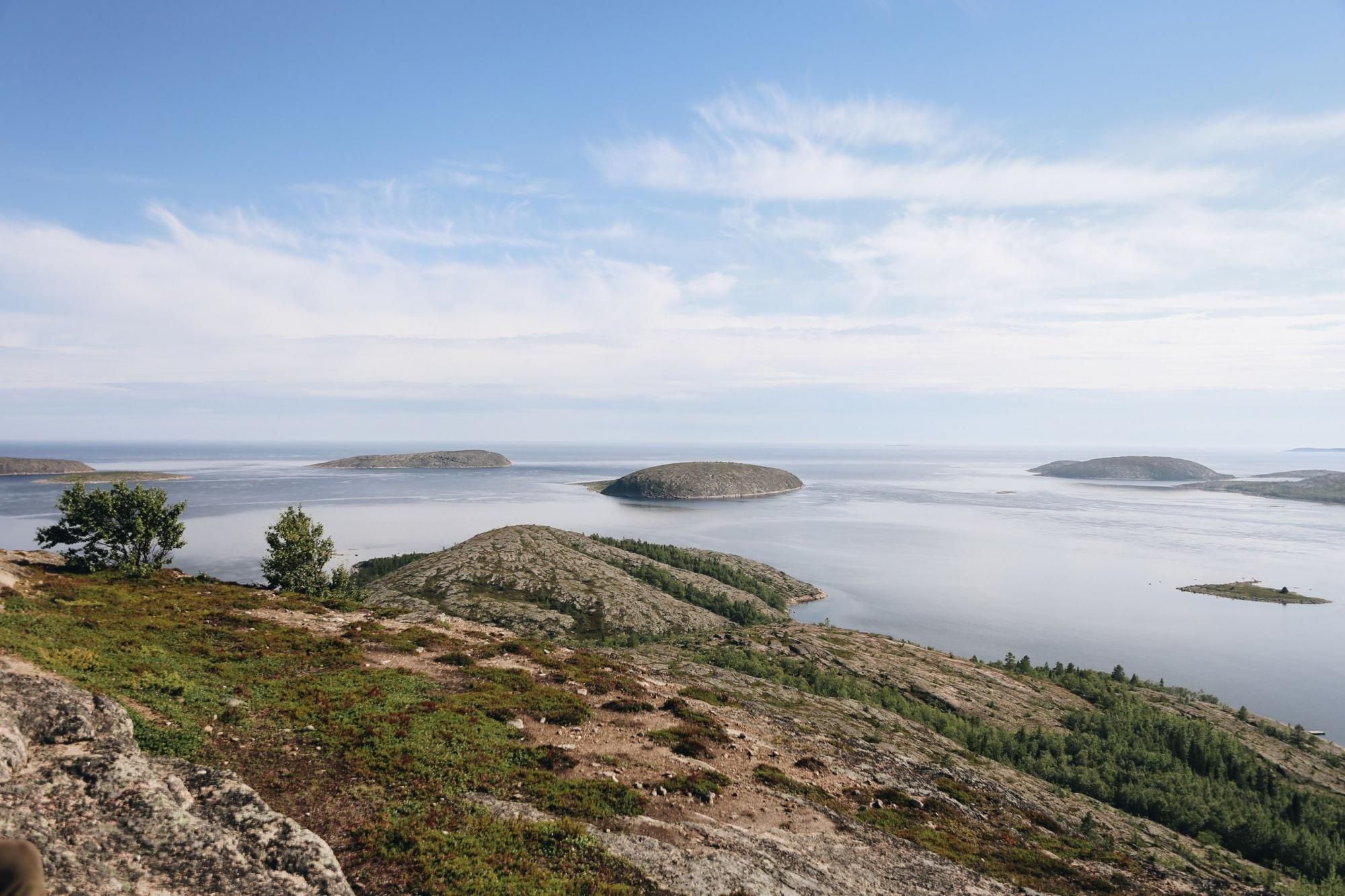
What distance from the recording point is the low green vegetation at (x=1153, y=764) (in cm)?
5053

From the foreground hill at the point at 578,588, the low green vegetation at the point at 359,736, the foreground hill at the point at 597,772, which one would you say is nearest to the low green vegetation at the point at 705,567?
the foreground hill at the point at 578,588

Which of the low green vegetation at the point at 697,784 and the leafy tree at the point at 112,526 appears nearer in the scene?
the low green vegetation at the point at 697,784

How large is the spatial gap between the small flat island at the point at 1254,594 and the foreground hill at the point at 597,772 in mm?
115023

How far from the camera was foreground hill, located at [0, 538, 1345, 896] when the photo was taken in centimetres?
1872

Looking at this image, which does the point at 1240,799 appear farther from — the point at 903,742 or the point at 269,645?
the point at 269,645

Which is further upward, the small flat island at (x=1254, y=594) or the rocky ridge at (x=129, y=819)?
the rocky ridge at (x=129, y=819)

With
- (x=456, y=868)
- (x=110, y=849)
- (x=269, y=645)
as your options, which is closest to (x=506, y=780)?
(x=456, y=868)

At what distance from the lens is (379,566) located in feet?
456

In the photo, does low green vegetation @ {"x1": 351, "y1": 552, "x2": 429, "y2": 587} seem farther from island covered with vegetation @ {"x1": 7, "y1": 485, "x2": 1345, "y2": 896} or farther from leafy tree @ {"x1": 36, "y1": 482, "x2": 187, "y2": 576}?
leafy tree @ {"x1": 36, "y1": 482, "x2": 187, "y2": 576}

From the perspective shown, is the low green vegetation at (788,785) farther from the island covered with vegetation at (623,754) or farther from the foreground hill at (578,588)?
the foreground hill at (578,588)

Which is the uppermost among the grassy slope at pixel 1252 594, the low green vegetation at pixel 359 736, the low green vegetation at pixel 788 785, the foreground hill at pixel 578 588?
the low green vegetation at pixel 359 736

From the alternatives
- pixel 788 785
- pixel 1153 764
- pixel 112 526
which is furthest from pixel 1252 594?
pixel 112 526

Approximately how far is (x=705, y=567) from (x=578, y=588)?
45380 millimetres

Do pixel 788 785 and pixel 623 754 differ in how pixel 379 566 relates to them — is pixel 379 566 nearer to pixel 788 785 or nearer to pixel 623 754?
pixel 623 754
